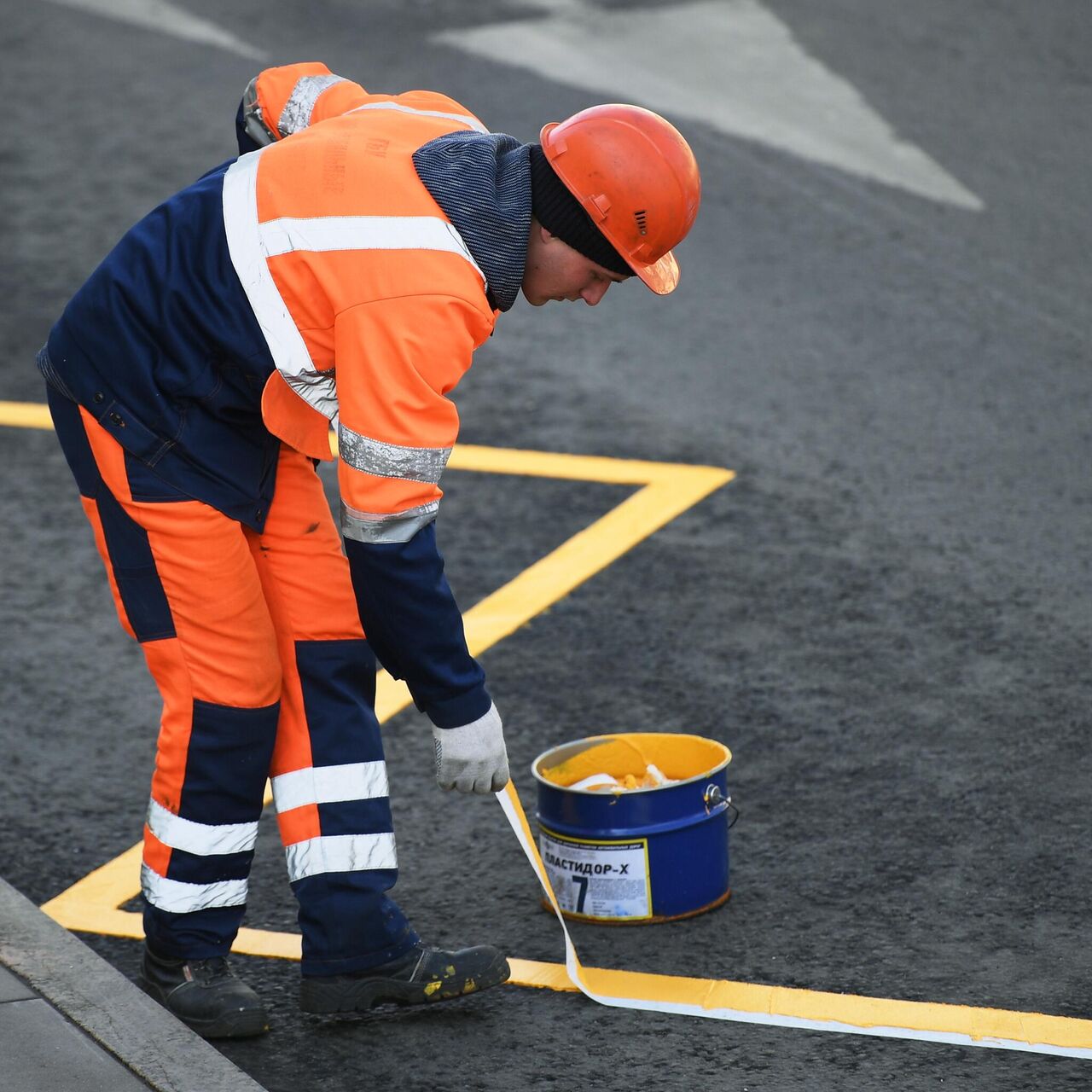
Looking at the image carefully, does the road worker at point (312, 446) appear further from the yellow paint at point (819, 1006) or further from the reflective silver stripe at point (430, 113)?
the yellow paint at point (819, 1006)

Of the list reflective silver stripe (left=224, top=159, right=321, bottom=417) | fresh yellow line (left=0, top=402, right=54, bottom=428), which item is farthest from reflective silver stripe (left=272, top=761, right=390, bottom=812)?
fresh yellow line (left=0, top=402, right=54, bottom=428)

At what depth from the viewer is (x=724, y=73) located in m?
9.99

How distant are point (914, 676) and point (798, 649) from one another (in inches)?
14.2

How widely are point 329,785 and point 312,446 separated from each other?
0.72 metres

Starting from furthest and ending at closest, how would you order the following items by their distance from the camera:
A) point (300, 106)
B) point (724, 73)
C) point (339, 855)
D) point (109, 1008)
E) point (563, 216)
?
point (724, 73)
point (300, 106)
point (339, 855)
point (109, 1008)
point (563, 216)

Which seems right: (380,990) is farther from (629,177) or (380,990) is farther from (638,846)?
(629,177)

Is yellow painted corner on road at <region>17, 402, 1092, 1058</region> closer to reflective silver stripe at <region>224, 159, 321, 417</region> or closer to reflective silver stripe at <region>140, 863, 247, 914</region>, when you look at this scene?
reflective silver stripe at <region>140, 863, 247, 914</region>

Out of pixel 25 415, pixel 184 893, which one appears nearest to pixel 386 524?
pixel 184 893

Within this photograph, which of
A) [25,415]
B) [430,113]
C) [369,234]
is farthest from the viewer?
[25,415]

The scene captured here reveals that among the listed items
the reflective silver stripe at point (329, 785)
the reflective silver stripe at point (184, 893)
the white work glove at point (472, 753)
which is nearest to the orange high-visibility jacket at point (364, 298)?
the white work glove at point (472, 753)

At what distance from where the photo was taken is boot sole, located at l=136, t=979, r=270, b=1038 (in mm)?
3809

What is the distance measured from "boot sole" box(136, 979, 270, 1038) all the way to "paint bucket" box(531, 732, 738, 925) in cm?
76

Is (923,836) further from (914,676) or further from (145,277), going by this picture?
(145,277)

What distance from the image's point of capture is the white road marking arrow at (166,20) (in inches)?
417
